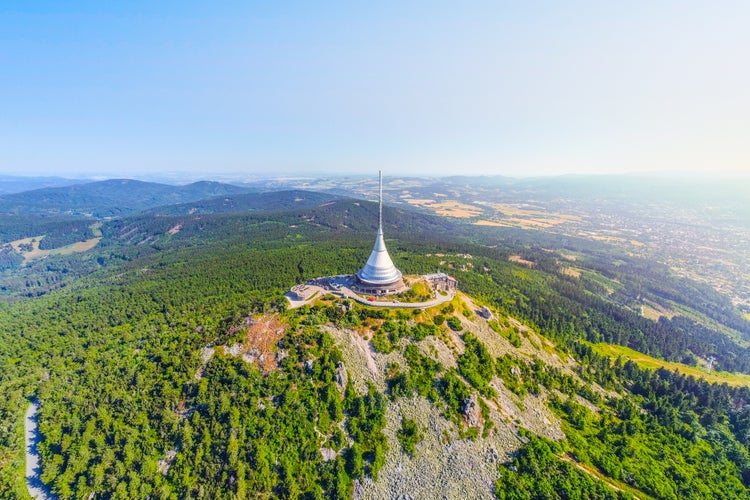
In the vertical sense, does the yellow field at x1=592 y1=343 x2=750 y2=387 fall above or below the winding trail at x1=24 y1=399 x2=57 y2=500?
below

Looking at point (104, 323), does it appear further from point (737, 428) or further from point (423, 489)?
point (737, 428)

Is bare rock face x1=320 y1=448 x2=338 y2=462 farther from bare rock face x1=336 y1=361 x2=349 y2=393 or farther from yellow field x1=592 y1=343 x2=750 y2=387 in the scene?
yellow field x1=592 y1=343 x2=750 y2=387

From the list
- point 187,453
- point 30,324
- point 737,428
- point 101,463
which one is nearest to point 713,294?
point 737,428

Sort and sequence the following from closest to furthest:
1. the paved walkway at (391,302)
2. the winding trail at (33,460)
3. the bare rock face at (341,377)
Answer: the winding trail at (33,460) → the bare rock face at (341,377) → the paved walkway at (391,302)

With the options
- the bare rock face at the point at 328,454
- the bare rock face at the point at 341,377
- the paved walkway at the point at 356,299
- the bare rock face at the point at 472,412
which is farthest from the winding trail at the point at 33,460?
the bare rock face at the point at 472,412

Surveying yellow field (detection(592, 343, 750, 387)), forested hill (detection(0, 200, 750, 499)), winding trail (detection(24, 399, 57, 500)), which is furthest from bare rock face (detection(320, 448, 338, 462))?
yellow field (detection(592, 343, 750, 387))

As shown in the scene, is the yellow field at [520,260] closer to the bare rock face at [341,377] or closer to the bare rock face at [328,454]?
the bare rock face at [341,377]
